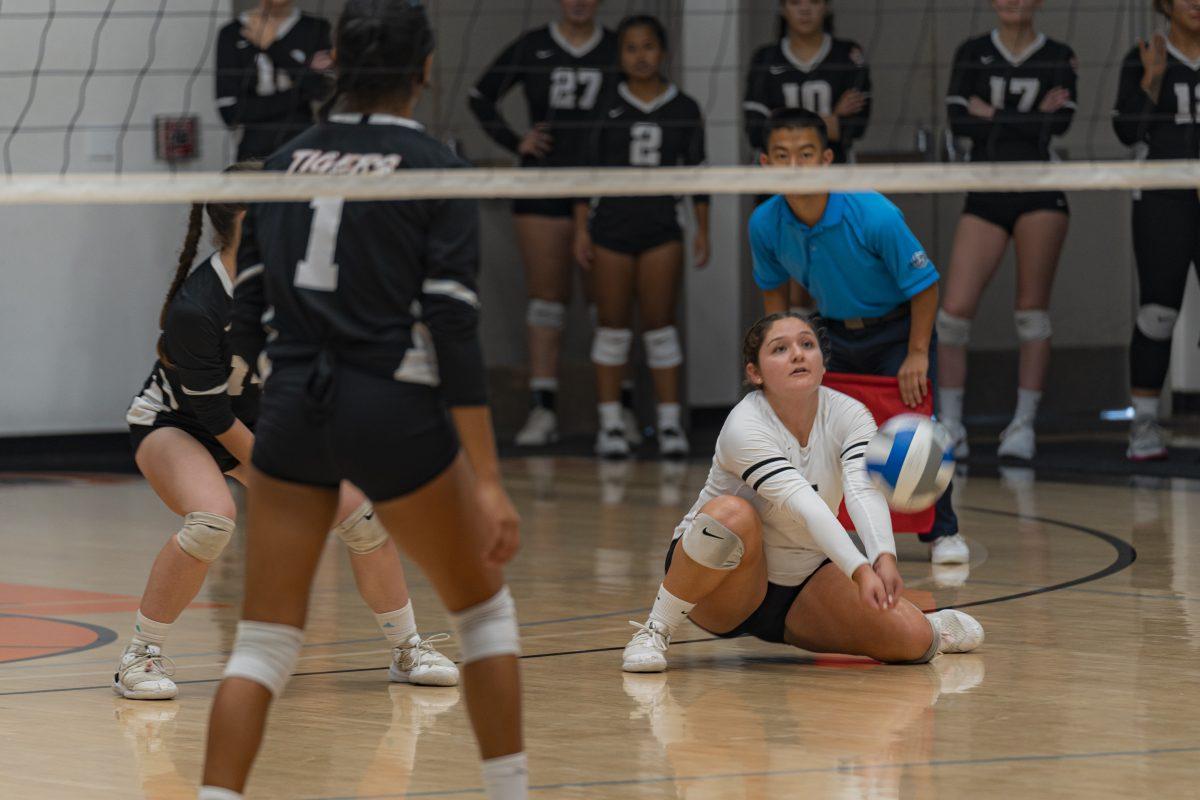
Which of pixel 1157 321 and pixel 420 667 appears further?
pixel 1157 321

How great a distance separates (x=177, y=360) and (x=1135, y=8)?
739cm

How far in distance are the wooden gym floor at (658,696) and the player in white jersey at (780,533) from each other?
0.10m

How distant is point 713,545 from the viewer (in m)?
4.19

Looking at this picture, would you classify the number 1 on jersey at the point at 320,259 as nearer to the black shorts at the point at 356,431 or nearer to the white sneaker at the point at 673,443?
the black shorts at the point at 356,431

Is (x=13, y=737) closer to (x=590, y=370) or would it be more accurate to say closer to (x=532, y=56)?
(x=532, y=56)

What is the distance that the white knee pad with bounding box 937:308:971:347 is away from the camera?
27.4 feet

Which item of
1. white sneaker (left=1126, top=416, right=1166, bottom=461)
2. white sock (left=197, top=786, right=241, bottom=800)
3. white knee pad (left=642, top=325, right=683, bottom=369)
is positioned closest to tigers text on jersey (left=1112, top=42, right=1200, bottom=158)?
white sneaker (left=1126, top=416, right=1166, bottom=461)

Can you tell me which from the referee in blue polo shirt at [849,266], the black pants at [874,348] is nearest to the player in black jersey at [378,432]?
the referee in blue polo shirt at [849,266]

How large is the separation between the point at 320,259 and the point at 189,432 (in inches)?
64.8

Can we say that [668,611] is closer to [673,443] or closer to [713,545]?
[713,545]

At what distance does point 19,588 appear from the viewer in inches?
227

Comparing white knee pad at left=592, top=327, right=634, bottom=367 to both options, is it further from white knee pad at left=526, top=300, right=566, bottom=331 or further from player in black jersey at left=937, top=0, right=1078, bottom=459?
player in black jersey at left=937, top=0, right=1078, bottom=459

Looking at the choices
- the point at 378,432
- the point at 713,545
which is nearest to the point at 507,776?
the point at 378,432

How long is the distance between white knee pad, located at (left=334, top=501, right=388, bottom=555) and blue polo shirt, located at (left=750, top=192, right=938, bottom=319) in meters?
1.72
